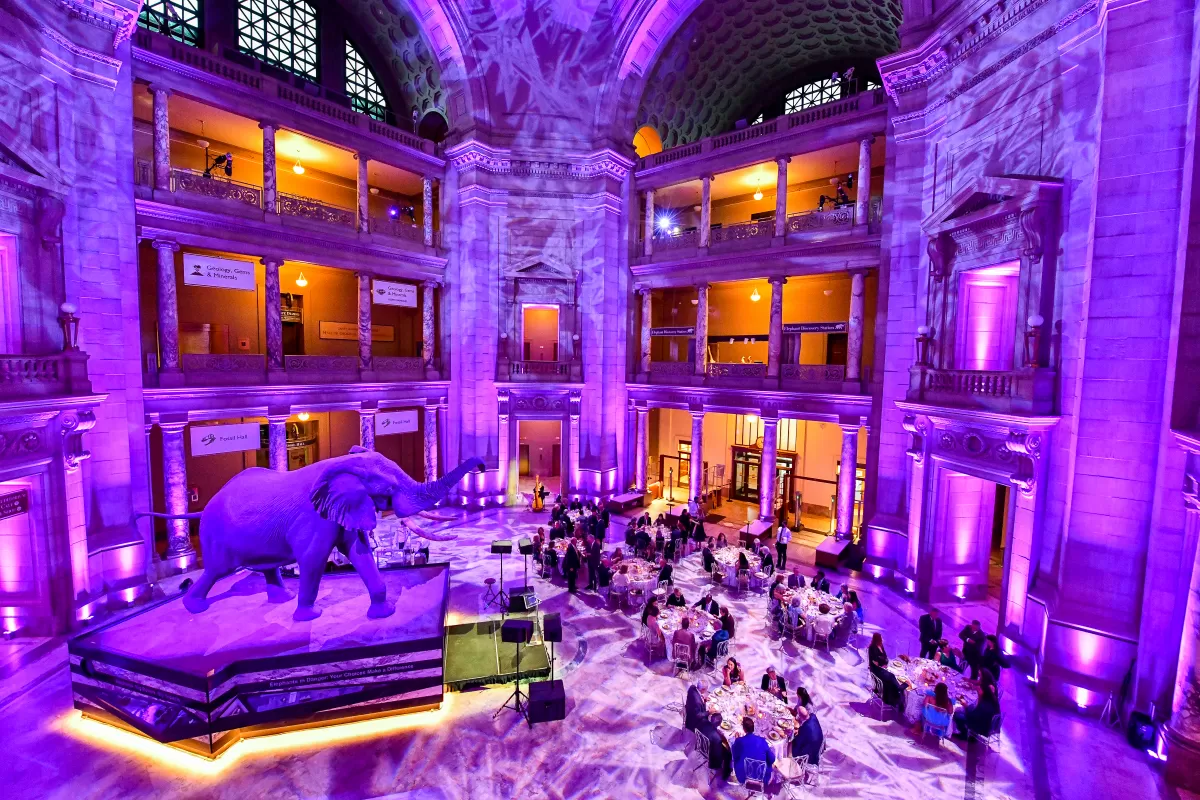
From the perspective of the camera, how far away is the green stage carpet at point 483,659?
377 inches

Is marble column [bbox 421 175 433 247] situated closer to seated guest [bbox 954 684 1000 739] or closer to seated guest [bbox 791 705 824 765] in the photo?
seated guest [bbox 791 705 824 765]

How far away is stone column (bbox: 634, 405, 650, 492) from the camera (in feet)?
71.9

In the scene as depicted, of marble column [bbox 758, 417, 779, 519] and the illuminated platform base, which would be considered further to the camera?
marble column [bbox 758, 417, 779, 519]

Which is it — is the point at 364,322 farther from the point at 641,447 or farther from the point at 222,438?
the point at 641,447

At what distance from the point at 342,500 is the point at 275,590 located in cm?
305

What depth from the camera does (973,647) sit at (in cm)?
955

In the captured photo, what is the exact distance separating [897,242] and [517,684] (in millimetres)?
14222

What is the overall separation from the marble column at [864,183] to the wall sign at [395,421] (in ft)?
53.1

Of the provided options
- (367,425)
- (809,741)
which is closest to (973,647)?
(809,741)

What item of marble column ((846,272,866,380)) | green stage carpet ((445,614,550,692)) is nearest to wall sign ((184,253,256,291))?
green stage carpet ((445,614,550,692))

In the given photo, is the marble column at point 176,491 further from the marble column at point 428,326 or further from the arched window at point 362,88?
the arched window at point 362,88

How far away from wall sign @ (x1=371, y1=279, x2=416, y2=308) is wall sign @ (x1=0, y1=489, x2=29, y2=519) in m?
10.2

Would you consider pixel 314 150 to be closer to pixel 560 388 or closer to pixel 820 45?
pixel 560 388

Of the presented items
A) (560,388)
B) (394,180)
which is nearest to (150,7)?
(394,180)
